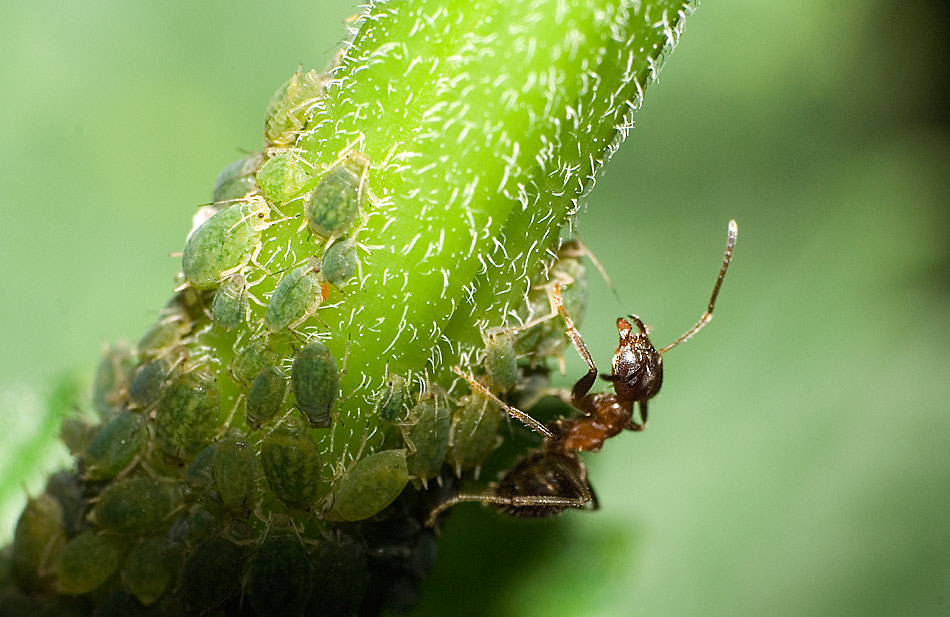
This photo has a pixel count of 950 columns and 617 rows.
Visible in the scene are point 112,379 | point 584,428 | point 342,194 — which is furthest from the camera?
point 584,428

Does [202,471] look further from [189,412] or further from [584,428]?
[584,428]

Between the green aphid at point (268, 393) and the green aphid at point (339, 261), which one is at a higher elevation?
the green aphid at point (339, 261)

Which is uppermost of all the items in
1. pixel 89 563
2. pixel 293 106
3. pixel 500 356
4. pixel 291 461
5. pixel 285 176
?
pixel 293 106

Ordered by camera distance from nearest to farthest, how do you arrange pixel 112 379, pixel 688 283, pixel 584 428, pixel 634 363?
pixel 112 379
pixel 634 363
pixel 584 428
pixel 688 283

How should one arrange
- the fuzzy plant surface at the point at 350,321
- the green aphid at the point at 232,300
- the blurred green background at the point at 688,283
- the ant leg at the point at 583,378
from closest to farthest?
the fuzzy plant surface at the point at 350,321 < the green aphid at the point at 232,300 < the ant leg at the point at 583,378 < the blurred green background at the point at 688,283

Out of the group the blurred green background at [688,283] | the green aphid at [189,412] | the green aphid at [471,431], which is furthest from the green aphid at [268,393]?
the blurred green background at [688,283]

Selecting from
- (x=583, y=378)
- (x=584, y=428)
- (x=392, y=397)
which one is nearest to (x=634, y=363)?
(x=583, y=378)

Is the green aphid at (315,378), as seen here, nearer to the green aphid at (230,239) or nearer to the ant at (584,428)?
the green aphid at (230,239)

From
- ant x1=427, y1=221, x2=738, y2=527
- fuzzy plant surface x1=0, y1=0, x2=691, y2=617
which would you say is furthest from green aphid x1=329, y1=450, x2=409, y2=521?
ant x1=427, y1=221, x2=738, y2=527
